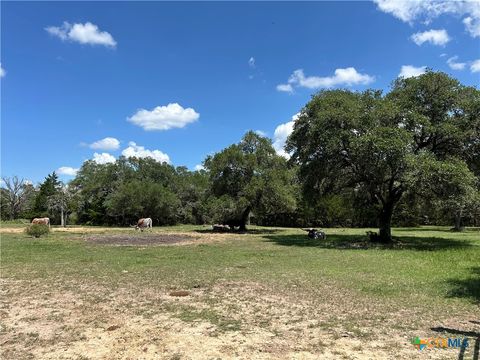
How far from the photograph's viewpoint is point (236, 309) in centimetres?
835

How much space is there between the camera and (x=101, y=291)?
10.1 m

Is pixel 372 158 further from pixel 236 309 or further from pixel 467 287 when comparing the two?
pixel 236 309

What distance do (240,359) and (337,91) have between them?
22.7 m

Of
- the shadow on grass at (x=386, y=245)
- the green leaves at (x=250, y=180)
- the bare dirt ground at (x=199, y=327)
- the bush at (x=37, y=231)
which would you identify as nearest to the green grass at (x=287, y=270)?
the bare dirt ground at (x=199, y=327)

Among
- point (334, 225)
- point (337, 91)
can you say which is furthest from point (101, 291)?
point (334, 225)

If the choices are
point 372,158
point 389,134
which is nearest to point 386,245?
point 372,158

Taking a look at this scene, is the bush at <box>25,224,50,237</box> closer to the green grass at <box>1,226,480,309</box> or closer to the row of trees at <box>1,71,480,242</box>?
the green grass at <box>1,226,480,309</box>

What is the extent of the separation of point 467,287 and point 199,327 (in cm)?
716

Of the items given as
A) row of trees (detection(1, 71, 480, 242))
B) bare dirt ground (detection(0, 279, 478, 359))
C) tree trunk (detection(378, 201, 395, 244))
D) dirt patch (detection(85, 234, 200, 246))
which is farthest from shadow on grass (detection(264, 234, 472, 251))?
bare dirt ground (detection(0, 279, 478, 359))

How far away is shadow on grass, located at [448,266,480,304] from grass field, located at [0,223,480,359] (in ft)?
0.09

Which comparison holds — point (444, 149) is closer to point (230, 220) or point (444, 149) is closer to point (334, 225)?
point (230, 220)

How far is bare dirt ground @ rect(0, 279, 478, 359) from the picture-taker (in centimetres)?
595

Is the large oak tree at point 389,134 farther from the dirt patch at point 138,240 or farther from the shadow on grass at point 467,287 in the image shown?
the shadow on grass at point 467,287

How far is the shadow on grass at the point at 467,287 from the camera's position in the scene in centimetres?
948
